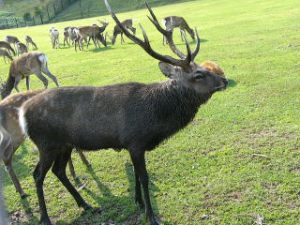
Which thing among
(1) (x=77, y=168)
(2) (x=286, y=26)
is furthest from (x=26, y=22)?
(1) (x=77, y=168)

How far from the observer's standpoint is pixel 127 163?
278 inches

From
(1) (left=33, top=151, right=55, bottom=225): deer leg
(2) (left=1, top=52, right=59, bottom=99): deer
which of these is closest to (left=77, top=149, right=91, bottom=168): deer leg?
(1) (left=33, top=151, right=55, bottom=225): deer leg

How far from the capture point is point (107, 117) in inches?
207

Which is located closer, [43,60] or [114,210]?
[114,210]

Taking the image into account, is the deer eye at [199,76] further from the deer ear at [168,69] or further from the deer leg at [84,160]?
the deer leg at [84,160]

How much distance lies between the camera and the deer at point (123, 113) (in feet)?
17.0

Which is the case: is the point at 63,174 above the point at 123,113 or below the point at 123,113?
below

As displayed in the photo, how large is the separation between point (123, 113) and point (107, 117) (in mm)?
211

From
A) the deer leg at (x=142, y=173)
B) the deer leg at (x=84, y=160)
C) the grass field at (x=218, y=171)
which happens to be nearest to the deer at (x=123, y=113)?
the deer leg at (x=142, y=173)

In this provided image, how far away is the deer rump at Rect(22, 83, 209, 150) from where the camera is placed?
519 cm

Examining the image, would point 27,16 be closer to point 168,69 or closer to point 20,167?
point 20,167

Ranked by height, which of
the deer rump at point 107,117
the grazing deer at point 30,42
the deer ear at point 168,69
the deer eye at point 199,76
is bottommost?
the grazing deer at point 30,42

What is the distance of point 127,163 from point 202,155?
126 centimetres

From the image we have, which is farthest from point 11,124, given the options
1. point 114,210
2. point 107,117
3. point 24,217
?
point 114,210
